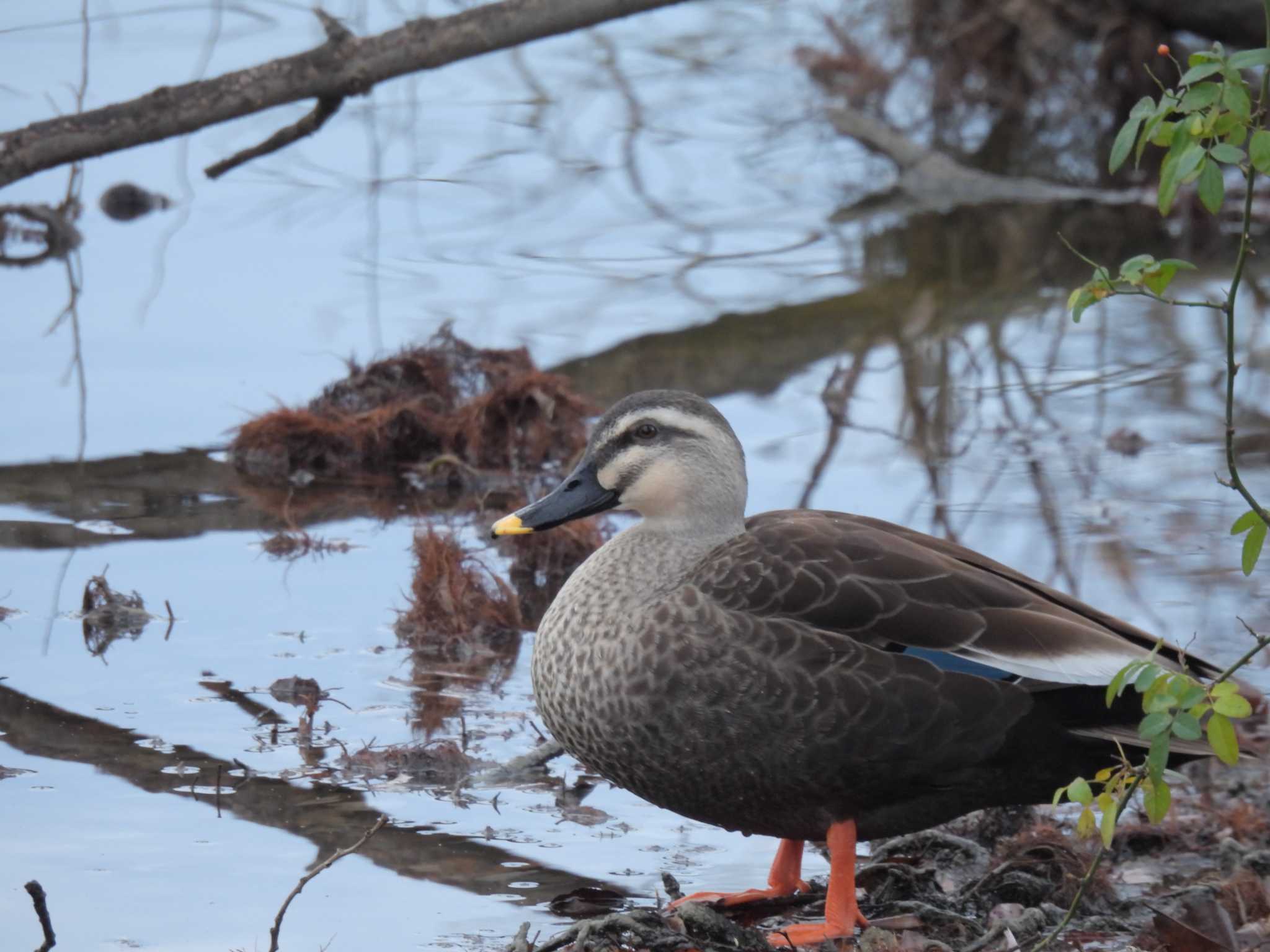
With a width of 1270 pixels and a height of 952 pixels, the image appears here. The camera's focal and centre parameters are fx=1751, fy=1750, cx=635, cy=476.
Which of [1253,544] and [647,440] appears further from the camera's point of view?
[647,440]

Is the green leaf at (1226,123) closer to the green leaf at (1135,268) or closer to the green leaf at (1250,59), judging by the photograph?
the green leaf at (1250,59)

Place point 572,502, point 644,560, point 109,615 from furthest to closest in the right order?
point 109,615, point 572,502, point 644,560

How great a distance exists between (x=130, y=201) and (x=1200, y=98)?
8.78m

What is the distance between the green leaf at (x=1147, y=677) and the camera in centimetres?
283

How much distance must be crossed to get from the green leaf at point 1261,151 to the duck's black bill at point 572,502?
5.83 ft

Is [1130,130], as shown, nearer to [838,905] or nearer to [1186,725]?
[1186,725]

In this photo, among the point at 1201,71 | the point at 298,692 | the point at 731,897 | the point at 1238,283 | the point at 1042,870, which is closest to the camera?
the point at 1201,71

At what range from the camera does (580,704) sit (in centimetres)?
373

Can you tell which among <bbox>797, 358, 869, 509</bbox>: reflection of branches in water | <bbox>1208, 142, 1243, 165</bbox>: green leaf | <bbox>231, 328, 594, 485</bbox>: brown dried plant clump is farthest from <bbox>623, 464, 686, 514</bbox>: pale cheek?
<bbox>231, 328, 594, 485</bbox>: brown dried plant clump

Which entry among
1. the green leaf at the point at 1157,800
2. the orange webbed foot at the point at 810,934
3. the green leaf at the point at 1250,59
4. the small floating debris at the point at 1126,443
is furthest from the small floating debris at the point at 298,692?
the small floating debris at the point at 1126,443

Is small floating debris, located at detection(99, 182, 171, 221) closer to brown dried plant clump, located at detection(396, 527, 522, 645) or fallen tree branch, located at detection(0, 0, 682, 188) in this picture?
fallen tree branch, located at detection(0, 0, 682, 188)

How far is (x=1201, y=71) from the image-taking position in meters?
2.70

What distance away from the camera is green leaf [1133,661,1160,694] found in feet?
9.27

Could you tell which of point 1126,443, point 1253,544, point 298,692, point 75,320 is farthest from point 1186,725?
point 75,320
